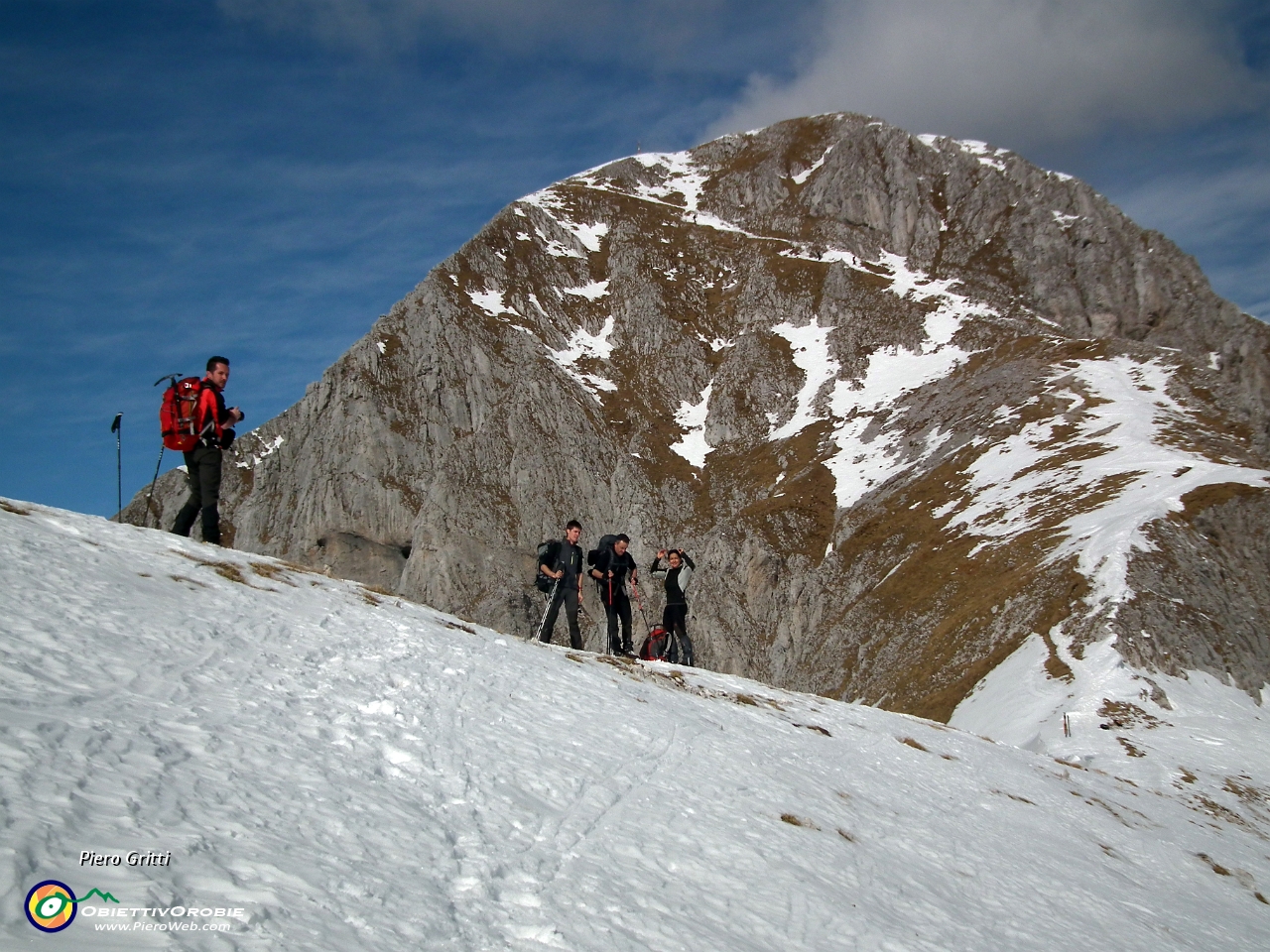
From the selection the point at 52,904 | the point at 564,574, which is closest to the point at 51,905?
the point at 52,904

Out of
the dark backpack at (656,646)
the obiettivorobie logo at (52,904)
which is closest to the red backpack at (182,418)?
the obiettivorobie logo at (52,904)

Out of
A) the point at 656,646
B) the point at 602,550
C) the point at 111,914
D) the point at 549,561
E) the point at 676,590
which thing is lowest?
the point at 111,914

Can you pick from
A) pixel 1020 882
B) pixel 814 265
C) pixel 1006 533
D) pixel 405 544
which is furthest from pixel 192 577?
pixel 814 265

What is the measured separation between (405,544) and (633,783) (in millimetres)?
112291

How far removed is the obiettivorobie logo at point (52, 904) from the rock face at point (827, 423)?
4141 centimetres

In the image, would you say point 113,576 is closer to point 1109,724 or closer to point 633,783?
point 633,783

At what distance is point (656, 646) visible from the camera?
72.8 feet

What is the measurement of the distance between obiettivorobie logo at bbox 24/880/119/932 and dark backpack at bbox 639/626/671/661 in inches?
678

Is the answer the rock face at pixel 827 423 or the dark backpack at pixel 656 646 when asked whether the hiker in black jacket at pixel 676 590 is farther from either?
the rock face at pixel 827 423

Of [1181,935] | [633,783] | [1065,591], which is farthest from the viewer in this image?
[1065,591]

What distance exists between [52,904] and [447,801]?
11.0 feet

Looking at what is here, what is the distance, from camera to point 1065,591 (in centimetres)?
4422

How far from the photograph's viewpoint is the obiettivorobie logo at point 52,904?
425 cm

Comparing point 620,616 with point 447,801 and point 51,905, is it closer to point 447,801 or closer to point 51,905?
point 447,801
